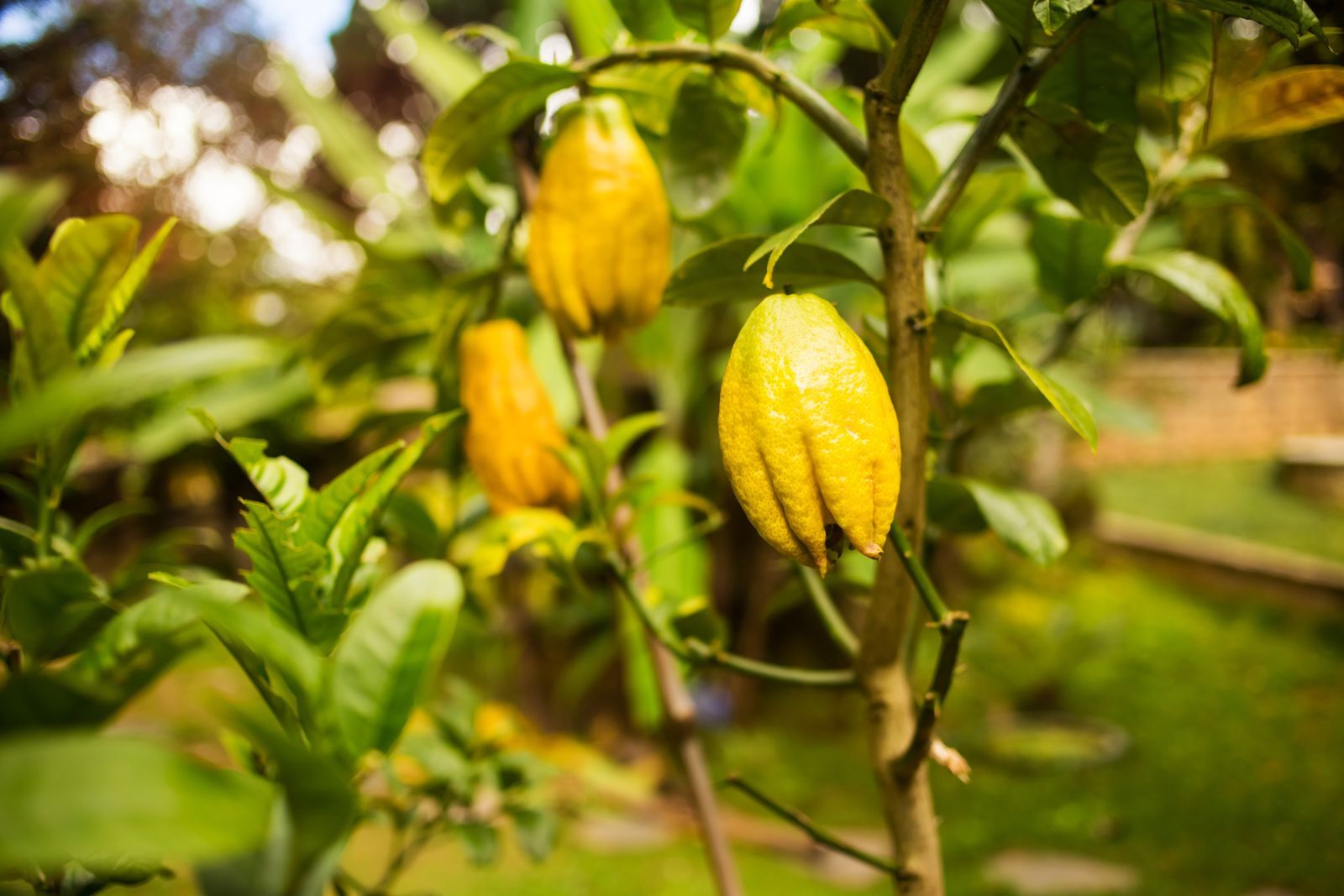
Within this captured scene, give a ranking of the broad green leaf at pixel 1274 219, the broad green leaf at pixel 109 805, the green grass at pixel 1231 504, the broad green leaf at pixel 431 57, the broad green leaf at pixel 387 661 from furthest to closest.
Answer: the green grass at pixel 1231 504, the broad green leaf at pixel 431 57, the broad green leaf at pixel 1274 219, the broad green leaf at pixel 387 661, the broad green leaf at pixel 109 805

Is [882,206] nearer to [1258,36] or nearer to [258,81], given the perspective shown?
[1258,36]

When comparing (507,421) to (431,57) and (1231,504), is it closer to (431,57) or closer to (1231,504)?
(431,57)

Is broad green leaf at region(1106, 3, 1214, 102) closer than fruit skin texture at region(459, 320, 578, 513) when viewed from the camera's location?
Yes

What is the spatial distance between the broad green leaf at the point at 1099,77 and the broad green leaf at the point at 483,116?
0.21m

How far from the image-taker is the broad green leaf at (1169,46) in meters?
0.35

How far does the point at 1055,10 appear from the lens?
0.87ft

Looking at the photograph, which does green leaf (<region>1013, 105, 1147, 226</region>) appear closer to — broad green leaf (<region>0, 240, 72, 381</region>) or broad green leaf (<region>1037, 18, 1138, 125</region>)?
broad green leaf (<region>1037, 18, 1138, 125</region>)

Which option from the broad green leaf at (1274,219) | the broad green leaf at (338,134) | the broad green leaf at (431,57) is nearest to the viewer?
the broad green leaf at (1274,219)

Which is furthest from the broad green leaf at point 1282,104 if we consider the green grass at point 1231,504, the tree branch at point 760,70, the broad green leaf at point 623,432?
the green grass at point 1231,504

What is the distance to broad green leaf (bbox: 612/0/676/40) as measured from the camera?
0.41 metres

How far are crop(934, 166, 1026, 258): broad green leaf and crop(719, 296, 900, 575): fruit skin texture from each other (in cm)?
22

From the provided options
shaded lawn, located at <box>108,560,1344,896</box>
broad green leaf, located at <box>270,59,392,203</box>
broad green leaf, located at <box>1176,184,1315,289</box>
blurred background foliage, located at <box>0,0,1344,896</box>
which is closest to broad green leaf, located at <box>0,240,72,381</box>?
blurred background foliage, located at <box>0,0,1344,896</box>

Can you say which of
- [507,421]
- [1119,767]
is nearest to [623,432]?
[507,421]

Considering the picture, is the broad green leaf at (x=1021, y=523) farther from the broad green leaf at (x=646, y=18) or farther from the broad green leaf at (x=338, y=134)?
the broad green leaf at (x=338, y=134)
